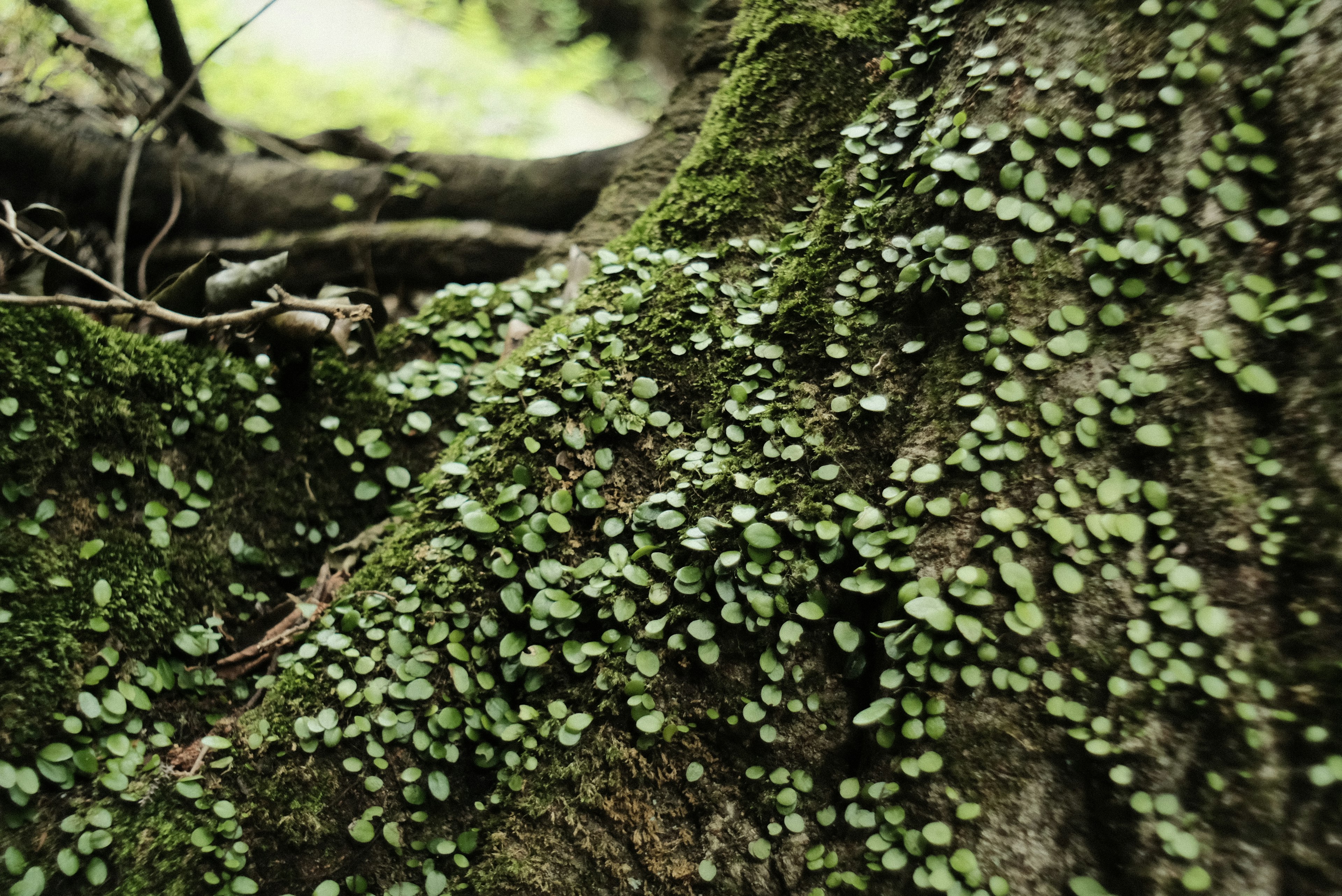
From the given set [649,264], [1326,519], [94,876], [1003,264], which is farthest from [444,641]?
[1326,519]

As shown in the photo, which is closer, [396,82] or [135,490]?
[135,490]

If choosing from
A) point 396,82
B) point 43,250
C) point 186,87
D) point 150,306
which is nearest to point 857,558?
point 150,306

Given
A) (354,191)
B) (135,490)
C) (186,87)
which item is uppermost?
(186,87)

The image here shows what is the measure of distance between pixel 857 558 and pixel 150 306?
8.14ft

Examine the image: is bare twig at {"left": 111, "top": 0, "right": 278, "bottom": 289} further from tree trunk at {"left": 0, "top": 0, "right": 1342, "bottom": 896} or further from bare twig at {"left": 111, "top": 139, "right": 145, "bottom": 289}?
tree trunk at {"left": 0, "top": 0, "right": 1342, "bottom": 896}

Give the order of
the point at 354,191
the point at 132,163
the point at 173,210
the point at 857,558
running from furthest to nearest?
the point at 354,191
the point at 173,210
the point at 132,163
the point at 857,558

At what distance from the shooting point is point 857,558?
182 centimetres

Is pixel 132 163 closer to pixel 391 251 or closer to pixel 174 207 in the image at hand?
pixel 174 207

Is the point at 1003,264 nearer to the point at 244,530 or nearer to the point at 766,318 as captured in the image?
the point at 766,318

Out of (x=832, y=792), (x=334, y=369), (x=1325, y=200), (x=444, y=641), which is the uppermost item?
(x=1325, y=200)

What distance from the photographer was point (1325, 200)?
156 cm

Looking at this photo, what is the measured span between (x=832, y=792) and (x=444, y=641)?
121cm

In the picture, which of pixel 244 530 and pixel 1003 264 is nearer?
pixel 1003 264

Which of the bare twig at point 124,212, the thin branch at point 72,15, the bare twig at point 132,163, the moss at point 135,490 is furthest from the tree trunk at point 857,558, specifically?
the thin branch at point 72,15
